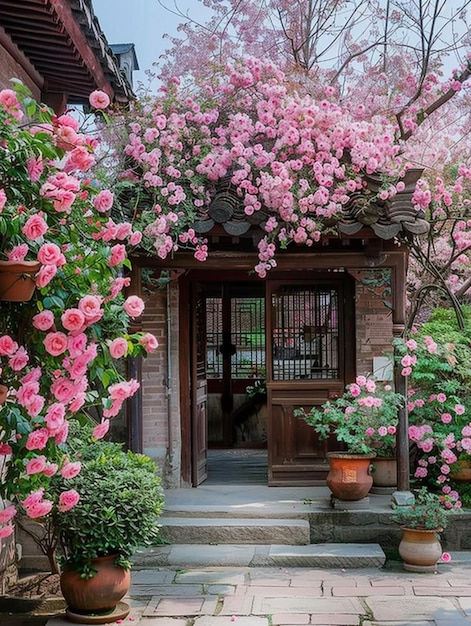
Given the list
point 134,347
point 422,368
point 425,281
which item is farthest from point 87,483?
point 425,281

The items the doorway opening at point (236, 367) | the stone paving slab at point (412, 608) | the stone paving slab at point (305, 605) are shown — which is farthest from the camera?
the doorway opening at point (236, 367)

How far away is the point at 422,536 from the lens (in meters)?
7.21

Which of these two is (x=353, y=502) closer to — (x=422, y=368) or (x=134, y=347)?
(x=422, y=368)

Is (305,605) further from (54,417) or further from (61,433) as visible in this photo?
(54,417)

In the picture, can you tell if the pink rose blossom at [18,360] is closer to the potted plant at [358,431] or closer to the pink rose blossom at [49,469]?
the pink rose blossom at [49,469]

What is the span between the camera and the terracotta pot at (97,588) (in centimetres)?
577

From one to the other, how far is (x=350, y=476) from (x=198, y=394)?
2391 mm

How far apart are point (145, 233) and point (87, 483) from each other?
9.09 ft

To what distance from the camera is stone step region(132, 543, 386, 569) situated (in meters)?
7.34

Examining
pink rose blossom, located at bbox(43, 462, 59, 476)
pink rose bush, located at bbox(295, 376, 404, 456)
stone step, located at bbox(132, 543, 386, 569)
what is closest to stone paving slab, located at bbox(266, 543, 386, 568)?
stone step, located at bbox(132, 543, 386, 569)

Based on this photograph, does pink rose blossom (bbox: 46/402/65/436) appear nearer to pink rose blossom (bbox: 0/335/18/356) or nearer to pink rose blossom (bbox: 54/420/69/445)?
pink rose blossom (bbox: 54/420/69/445)

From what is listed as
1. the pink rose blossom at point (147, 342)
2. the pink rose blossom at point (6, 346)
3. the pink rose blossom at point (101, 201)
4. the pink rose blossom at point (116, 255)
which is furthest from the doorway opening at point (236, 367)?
the pink rose blossom at point (6, 346)

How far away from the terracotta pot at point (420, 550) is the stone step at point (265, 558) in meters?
0.28

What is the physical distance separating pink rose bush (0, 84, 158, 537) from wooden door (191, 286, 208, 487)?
554cm
